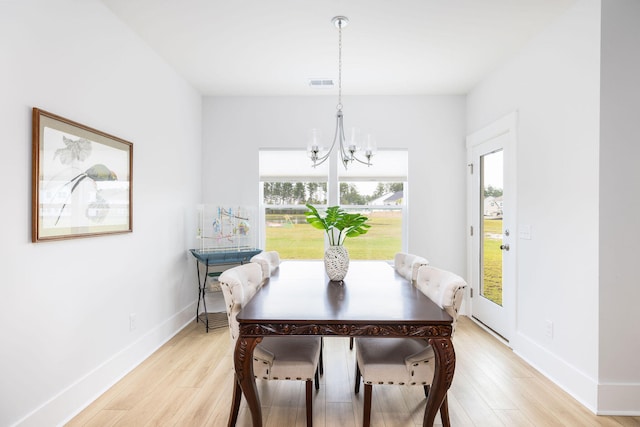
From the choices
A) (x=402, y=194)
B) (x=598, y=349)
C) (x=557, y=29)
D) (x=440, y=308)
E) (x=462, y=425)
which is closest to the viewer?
(x=440, y=308)

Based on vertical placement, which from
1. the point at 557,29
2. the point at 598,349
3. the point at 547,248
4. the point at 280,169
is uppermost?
the point at 557,29

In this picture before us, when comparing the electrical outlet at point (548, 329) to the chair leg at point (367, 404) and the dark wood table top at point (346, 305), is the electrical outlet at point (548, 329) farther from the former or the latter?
the chair leg at point (367, 404)

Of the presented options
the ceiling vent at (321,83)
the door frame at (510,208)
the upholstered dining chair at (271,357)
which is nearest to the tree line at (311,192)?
the ceiling vent at (321,83)

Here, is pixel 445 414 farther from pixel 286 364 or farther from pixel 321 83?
pixel 321 83

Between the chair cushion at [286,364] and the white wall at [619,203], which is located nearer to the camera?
the chair cushion at [286,364]

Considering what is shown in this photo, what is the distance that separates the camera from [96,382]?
7.75 feet

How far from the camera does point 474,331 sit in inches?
144

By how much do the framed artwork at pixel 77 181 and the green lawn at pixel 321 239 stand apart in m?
2.00

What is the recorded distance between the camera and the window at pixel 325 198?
441 cm

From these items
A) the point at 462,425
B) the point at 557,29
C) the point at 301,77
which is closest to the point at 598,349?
the point at 462,425

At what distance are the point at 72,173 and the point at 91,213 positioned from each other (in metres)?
0.31

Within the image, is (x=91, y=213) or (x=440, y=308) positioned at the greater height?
(x=91, y=213)

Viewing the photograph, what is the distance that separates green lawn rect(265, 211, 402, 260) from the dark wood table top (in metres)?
1.76

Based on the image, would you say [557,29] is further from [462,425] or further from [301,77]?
[462,425]
